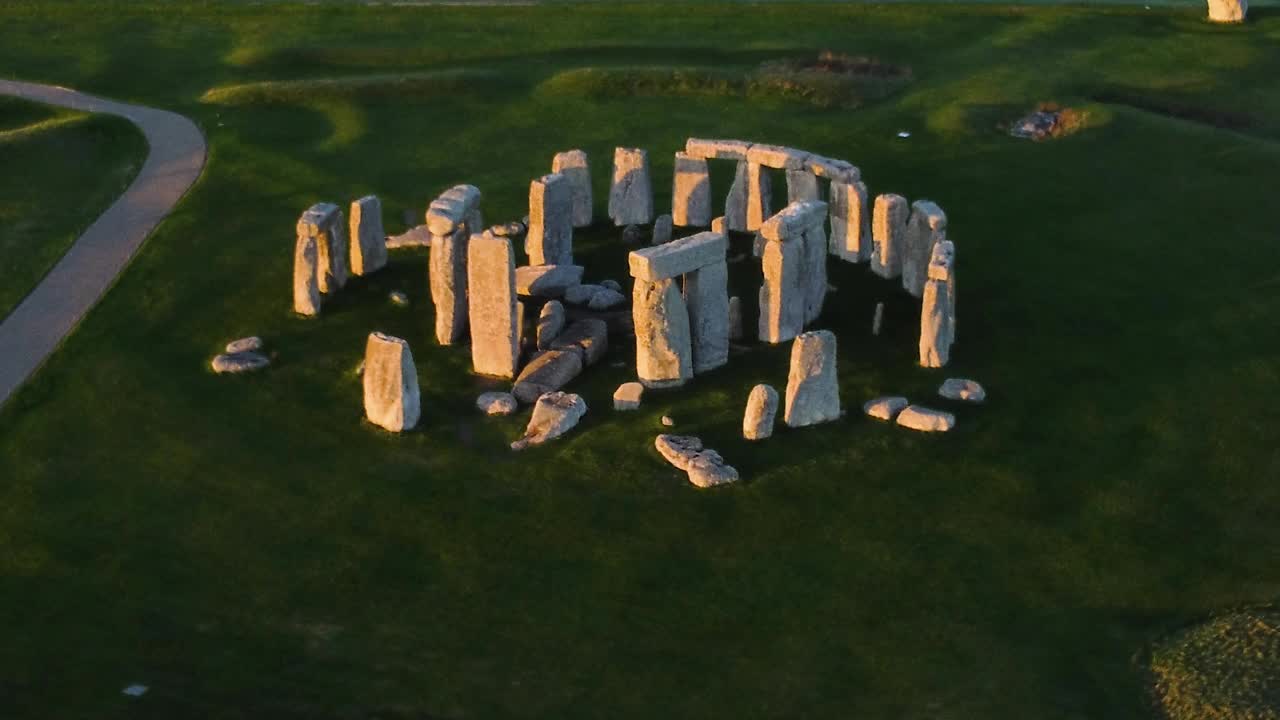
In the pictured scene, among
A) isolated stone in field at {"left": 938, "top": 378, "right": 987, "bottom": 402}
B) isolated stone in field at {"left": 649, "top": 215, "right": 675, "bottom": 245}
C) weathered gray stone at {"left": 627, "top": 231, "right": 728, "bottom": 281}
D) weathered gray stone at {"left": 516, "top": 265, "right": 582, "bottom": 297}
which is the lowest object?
isolated stone in field at {"left": 938, "top": 378, "right": 987, "bottom": 402}

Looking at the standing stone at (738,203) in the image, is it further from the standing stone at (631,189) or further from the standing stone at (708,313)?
the standing stone at (708,313)

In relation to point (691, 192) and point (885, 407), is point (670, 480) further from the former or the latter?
point (691, 192)

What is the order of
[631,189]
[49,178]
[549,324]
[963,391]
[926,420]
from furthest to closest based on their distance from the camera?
[49,178], [631,189], [549,324], [963,391], [926,420]

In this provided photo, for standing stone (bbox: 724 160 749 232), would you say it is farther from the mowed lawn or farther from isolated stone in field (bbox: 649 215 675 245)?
the mowed lawn

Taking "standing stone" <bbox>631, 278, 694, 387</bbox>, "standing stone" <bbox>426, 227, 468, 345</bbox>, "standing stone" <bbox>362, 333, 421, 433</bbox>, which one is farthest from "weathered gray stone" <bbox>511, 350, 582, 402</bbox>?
"standing stone" <bbox>426, 227, 468, 345</bbox>

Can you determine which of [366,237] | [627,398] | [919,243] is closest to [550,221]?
[366,237]

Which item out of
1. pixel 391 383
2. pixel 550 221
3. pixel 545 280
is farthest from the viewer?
pixel 550 221

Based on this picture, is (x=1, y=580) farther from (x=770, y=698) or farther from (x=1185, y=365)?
(x=1185, y=365)
